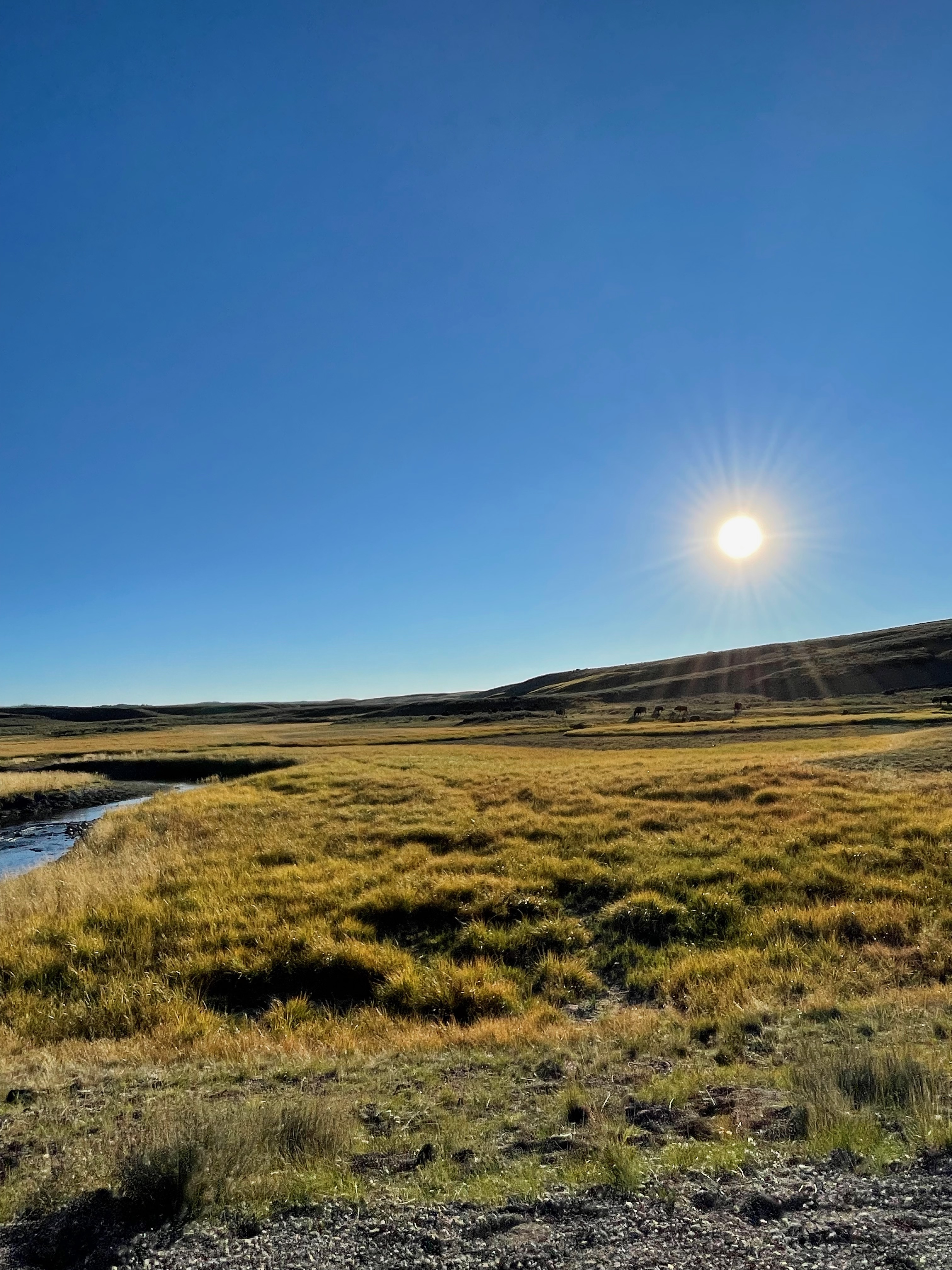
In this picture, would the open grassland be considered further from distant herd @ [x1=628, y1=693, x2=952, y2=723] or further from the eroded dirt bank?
distant herd @ [x1=628, y1=693, x2=952, y2=723]

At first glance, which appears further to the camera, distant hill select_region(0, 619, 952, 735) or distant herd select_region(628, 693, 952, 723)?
distant hill select_region(0, 619, 952, 735)

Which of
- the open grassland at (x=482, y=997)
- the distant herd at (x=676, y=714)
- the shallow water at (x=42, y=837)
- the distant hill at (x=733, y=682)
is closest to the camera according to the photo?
the open grassland at (x=482, y=997)

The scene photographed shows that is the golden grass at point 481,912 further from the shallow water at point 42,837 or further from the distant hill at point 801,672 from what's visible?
the distant hill at point 801,672

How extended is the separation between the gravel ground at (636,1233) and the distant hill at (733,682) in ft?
361

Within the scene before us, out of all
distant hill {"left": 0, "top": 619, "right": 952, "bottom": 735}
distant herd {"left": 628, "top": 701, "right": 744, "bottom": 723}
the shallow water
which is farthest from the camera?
distant hill {"left": 0, "top": 619, "right": 952, "bottom": 735}

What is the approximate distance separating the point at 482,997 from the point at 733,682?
152 m

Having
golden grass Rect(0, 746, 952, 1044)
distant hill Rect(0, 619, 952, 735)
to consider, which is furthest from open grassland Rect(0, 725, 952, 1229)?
distant hill Rect(0, 619, 952, 735)

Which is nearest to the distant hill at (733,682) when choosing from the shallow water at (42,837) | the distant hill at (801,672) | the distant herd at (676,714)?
the distant hill at (801,672)

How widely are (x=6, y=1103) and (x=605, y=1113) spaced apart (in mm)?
5482

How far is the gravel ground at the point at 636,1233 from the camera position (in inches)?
148

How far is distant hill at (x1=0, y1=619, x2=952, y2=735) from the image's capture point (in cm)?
12750

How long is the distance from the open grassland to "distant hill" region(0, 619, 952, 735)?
316 feet

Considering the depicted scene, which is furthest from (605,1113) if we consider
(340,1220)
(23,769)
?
(23,769)

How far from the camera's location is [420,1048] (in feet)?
26.4
